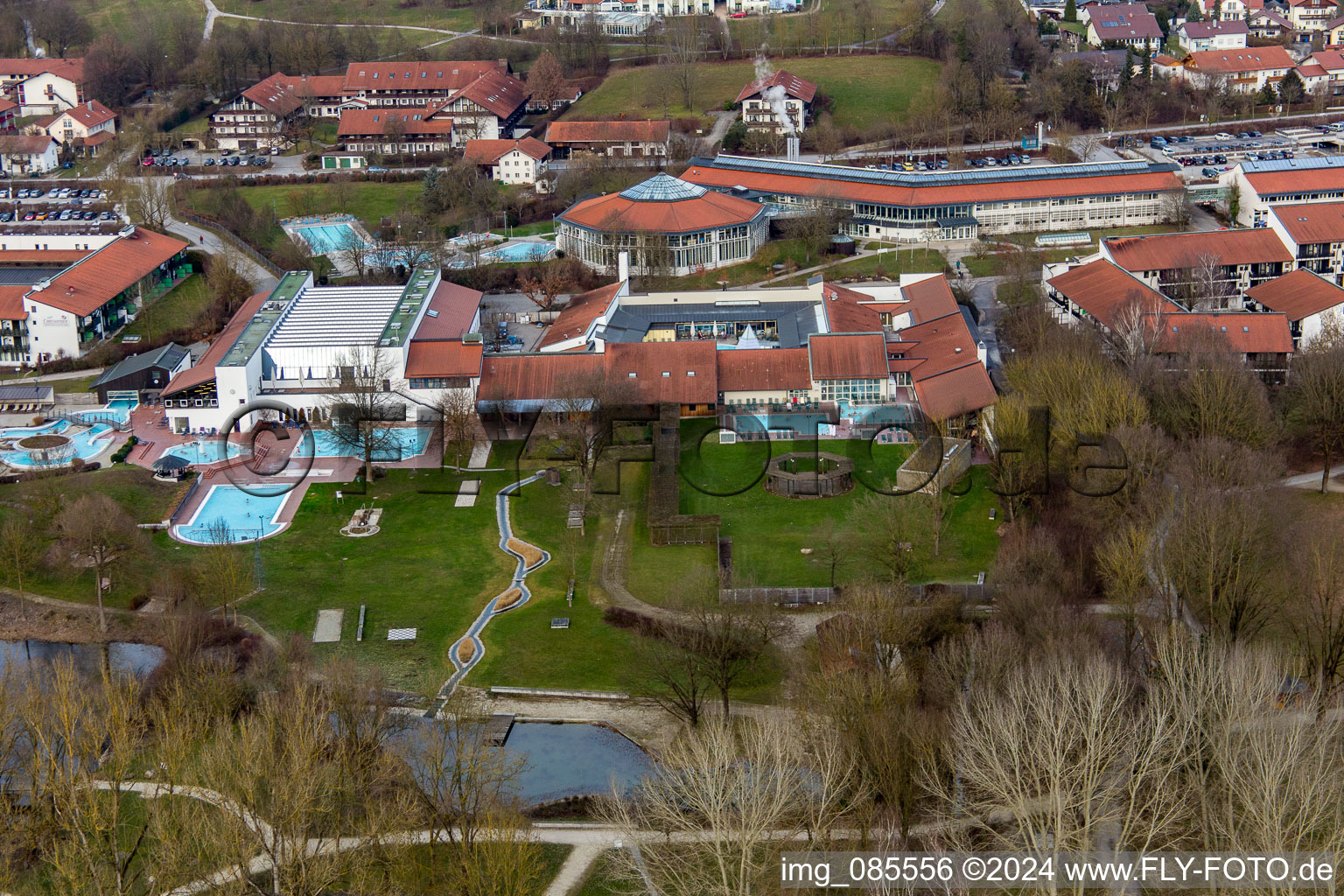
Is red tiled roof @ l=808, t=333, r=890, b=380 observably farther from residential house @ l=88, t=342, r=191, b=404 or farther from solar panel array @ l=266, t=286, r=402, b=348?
residential house @ l=88, t=342, r=191, b=404

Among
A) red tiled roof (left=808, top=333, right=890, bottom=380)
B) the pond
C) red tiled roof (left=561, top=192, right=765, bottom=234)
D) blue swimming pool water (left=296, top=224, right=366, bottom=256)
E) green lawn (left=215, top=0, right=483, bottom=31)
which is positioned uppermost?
green lawn (left=215, top=0, right=483, bottom=31)

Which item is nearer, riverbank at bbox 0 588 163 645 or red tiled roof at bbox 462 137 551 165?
riverbank at bbox 0 588 163 645

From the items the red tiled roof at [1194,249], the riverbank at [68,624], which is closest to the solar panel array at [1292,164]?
the red tiled roof at [1194,249]

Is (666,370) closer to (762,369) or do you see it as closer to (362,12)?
(762,369)

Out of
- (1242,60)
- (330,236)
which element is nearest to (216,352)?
(330,236)

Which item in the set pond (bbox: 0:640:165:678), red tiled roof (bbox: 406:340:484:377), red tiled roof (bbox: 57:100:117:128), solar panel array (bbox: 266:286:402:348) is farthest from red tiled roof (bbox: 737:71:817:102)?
pond (bbox: 0:640:165:678)

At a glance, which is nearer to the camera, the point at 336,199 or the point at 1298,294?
the point at 1298,294
